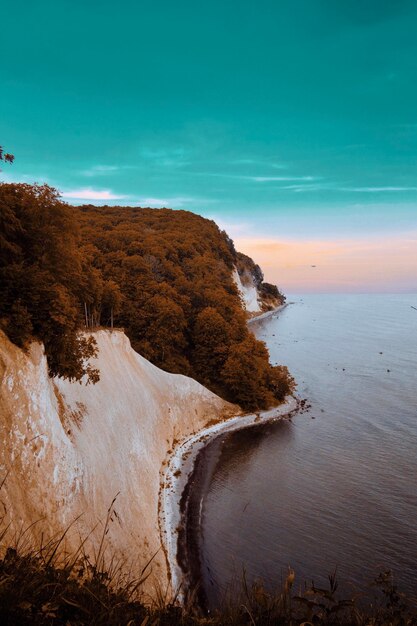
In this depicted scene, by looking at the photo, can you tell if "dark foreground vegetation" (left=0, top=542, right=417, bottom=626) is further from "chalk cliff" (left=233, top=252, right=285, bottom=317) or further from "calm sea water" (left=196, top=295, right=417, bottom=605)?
"chalk cliff" (left=233, top=252, right=285, bottom=317)

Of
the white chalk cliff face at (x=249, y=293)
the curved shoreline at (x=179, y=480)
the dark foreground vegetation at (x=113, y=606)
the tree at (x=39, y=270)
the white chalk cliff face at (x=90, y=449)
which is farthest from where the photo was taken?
the white chalk cliff face at (x=249, y=293)

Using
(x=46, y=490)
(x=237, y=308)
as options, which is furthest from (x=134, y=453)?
(x=237, y=308)

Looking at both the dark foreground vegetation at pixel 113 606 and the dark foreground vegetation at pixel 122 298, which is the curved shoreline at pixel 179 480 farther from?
the dark foreground vegetation at pixel 113 606

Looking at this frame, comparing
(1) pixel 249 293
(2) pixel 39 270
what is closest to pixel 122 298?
(2) pixel 39 270

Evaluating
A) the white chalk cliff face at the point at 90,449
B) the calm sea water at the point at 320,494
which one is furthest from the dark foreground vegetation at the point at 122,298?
the calm sea water at the point at 320,494

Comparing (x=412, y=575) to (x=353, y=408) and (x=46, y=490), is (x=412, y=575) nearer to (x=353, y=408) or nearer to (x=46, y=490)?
(x=46, y=490)

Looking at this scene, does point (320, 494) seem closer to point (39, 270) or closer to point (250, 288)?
point (39, 270)
